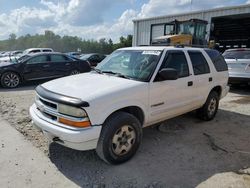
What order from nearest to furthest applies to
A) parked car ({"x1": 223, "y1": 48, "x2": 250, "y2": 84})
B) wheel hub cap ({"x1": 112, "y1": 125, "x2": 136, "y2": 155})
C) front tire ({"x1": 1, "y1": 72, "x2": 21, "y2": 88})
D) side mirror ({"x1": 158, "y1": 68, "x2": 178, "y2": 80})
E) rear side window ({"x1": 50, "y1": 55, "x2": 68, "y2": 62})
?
wheel hub cap ({"x1": 112, "y1": 125, "x2": 136, "y2": 155}) → side mirror ({"x1": 158, "y1": 68, "x2": 178, "y2": 80}) → parked car ({"x1": 223, "y1": 48, "x2": 250, "y2": 84}) → front tire ({"x1": 1, "y1": 72, "x2": 21, "y2": 88}) → rear side window ({"x1": 50, "y1": 55, "x2": 68, "y2": 62})

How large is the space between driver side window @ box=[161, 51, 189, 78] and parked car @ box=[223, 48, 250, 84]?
479 cm

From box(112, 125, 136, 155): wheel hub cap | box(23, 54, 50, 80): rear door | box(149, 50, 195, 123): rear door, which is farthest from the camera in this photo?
box(23, 54, 50, 80): rear door

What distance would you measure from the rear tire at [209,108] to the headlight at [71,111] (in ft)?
10.7

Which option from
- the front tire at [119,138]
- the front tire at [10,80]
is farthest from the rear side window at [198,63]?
the front tire at [10,80]

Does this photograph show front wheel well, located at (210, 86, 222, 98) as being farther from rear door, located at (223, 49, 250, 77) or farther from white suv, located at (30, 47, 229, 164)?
rear door, located at (223, 49, 250, 77)

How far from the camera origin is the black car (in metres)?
9.38

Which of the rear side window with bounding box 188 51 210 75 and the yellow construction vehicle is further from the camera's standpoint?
the yellow construction vehicle

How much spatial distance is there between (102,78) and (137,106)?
2.57ft

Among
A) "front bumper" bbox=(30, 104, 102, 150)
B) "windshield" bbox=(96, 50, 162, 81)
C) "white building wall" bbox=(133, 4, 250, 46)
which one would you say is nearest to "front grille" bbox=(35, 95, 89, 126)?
"front bumper" bbox=(30, 104, 102, 150)

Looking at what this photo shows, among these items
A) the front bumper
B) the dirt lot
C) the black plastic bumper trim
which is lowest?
the dirt lot

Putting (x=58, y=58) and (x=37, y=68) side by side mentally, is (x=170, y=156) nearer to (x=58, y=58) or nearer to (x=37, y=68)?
(x=37, y=68)

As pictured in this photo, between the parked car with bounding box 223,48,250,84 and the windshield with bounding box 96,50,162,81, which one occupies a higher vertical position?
the windshield with bounding box 96,50,162,81

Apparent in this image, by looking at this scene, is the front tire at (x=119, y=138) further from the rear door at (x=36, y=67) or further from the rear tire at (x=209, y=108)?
the rear door at (x=36, y=67)

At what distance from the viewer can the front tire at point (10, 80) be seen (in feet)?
30.3
